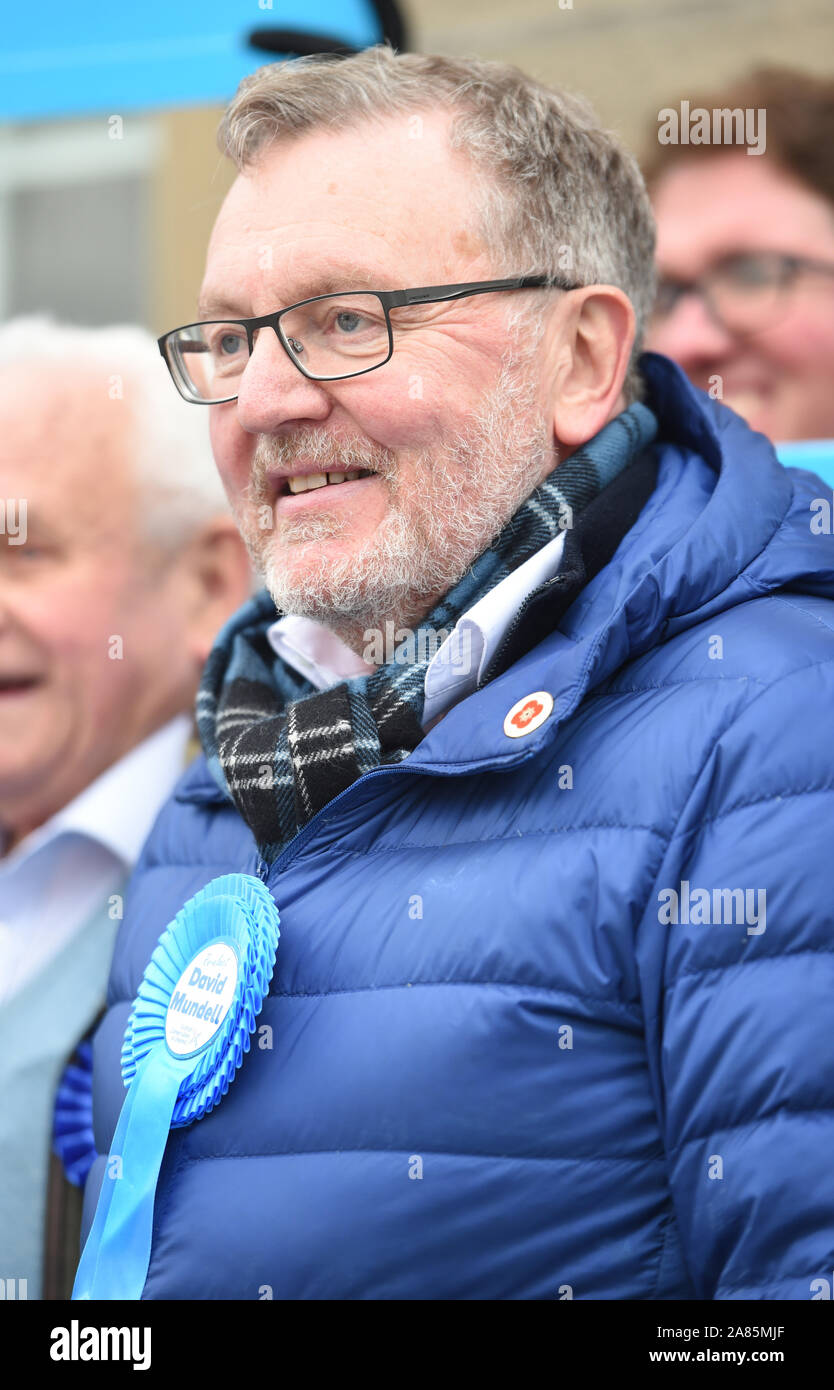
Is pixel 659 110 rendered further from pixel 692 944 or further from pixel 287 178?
pixel 692 944

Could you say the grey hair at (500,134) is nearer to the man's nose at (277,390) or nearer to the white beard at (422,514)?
the white beard at (422,514)

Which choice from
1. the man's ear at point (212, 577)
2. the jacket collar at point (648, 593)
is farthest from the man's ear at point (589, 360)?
the man's ear at point (212, 577)

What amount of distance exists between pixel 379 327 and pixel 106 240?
11.4 feet

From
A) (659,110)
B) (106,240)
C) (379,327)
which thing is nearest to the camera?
(379,327)

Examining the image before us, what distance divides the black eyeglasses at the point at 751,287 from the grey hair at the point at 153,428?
2.93 feet

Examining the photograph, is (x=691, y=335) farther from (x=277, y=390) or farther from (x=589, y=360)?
(x=277, y=390)

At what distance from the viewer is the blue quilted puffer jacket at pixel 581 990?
120 cm

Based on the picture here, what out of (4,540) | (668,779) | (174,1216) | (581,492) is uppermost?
(4,540)

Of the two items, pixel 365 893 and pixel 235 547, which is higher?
pixel 235 547

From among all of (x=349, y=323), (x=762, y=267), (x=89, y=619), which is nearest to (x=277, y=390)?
(x=349, y=323)

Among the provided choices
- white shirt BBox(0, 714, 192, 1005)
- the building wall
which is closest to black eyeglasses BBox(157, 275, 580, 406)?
the building wall

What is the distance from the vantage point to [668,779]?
1309mm

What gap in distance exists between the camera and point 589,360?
1731mm

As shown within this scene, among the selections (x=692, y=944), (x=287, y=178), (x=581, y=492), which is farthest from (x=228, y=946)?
(x=287, y=178)
